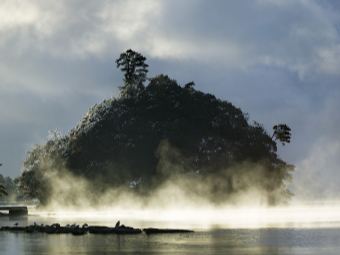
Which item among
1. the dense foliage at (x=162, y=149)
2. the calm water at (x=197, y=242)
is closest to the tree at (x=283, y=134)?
Answer: the dense foliage at (x=162, y=149)

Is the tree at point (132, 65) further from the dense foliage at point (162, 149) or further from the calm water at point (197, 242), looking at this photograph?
the calm water at point (197, 242)

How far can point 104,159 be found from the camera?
3819 inches

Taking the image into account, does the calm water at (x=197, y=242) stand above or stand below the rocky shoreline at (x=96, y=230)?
below

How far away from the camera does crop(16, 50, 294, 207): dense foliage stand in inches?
3659

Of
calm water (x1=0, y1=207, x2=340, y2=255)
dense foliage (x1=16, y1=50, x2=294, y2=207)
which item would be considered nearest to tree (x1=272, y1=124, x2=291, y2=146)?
dense foliage (x1=16, y1=50, x2=294, y2=207)

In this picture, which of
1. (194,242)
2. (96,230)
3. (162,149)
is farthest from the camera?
(162,149)

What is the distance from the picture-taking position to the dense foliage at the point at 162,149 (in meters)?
92.9

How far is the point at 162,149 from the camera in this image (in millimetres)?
93562

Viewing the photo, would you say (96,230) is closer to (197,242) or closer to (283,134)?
(197,242)

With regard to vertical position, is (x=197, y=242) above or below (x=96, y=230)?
below

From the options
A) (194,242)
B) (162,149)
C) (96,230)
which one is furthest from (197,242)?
(162,149)

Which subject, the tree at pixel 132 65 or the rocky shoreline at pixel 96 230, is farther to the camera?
the tree at pixel 132 65

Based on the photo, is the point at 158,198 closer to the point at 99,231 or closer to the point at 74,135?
the point at 74,135

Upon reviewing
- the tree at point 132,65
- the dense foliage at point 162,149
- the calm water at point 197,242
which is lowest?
the calm water at point 197,242
